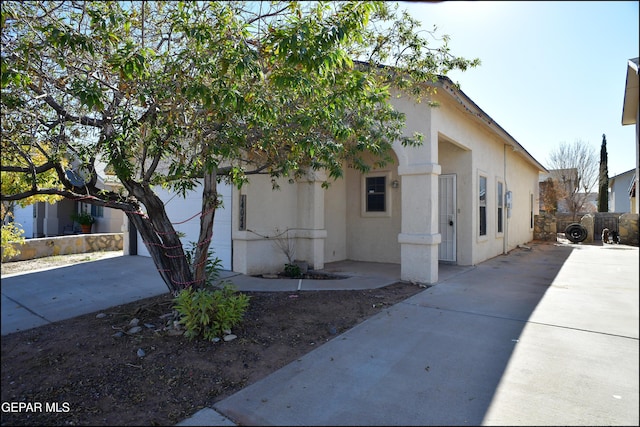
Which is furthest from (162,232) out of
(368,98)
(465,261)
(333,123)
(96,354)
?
(465,261)

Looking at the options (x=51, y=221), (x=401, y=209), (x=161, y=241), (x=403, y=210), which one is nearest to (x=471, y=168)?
(x=401, y=209)

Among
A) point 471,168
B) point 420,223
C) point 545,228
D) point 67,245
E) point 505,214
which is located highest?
point 471,168

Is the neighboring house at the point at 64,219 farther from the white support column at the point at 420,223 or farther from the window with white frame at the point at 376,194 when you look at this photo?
the white support column at the point at 420,223

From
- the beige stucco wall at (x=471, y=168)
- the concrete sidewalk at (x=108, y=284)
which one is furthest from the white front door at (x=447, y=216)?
the concrete sidewalk at (x=108, y=284)

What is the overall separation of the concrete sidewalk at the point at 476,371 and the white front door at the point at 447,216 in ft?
14.5

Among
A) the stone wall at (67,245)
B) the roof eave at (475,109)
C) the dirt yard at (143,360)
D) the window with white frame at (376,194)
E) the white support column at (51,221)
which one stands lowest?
the dirt yard at (143,360)

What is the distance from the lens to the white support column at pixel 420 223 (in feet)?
23.1

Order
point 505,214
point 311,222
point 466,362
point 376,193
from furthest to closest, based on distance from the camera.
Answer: point 505,214 → point 376,193 → point 311,222 → point 466,362

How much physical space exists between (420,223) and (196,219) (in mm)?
5516

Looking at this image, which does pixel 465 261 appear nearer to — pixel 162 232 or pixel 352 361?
pixel 352 361

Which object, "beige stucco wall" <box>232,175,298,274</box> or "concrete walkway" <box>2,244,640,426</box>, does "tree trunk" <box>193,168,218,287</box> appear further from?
"beige stucco wall" <box>232,175,298,274</box>

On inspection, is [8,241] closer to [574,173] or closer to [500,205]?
[500,205]

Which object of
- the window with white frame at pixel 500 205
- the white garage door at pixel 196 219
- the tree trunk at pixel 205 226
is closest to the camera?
the tree trunk at pixel 205 226

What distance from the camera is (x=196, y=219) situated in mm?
9328
